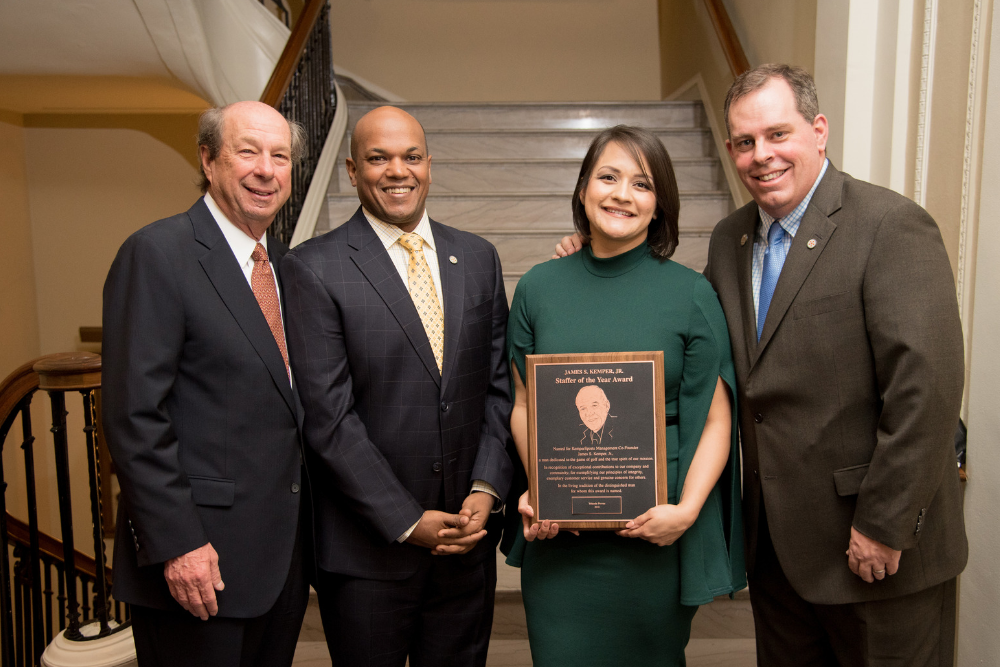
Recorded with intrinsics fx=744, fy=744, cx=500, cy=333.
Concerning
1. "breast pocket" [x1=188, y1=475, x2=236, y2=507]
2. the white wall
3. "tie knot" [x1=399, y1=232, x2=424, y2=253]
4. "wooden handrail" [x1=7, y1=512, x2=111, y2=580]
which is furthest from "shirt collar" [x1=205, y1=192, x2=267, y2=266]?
"wooden handrail" [x1=7, y1=512, x2=111, y2=580]

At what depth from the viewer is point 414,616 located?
177 cm

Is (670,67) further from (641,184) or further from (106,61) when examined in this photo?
(641,184)

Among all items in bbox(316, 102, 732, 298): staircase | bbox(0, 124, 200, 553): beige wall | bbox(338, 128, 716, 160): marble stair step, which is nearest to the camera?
bbox(316, 102, 732, 298): staircase

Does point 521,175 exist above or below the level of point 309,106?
below

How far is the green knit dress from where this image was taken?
160cm

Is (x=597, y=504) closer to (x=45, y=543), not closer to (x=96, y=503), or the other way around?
(x=96, y=503)

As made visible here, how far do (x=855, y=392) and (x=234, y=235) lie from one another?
138 cm

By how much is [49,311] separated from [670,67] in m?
5.79

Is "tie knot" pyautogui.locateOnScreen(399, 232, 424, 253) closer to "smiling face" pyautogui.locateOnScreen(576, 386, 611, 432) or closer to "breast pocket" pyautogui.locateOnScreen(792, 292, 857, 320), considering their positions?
"smiling face" pyautogui.locateOnScreen(576, 386, 611, 432)

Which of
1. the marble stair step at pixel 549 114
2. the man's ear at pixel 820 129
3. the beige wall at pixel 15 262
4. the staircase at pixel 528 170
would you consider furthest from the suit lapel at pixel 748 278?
the beige wall at pixel 15 262

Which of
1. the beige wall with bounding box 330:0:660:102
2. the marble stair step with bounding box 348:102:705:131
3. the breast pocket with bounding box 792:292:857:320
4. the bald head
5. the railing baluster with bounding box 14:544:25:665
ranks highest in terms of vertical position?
the beige wall with bounding box 330:0:660:102

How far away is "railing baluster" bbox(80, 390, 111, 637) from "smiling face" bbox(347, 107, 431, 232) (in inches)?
41.7

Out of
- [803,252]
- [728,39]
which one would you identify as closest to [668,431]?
[803,252]

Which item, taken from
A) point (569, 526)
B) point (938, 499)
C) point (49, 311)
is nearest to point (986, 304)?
point (938, 499)
